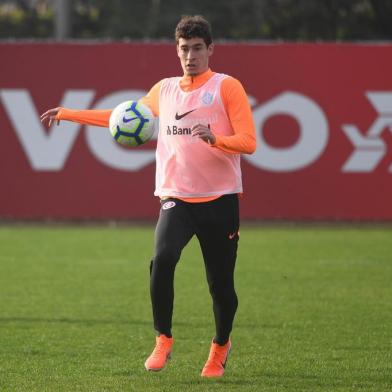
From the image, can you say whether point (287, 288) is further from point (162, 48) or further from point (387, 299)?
point (162, 48)

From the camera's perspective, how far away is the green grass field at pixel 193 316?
697 cm

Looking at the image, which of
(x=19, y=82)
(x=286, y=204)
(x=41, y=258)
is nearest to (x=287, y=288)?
(x=41, y=258)

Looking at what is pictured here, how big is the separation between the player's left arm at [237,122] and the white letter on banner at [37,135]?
1055 cm

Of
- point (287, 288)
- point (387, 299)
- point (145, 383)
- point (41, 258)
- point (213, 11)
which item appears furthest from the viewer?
point (213, 11)

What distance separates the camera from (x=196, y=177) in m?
6.79

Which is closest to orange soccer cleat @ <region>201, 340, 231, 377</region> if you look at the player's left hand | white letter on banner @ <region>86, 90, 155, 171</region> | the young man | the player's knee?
the young man

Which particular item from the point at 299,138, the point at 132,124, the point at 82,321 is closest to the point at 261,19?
the point at 299,138

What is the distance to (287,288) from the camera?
1144 cm

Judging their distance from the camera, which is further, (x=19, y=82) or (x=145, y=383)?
(x=19, y=82)

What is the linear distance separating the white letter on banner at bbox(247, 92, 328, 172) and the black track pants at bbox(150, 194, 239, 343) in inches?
410

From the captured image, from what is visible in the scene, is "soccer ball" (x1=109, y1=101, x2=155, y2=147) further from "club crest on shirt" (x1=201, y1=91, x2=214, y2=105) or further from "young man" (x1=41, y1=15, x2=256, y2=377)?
"club crest on shirt" (x1=201, y1=91, x2=214, y2=105)

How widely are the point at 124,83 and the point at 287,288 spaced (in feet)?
22.1

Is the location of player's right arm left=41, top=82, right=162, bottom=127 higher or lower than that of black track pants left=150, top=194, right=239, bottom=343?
higher

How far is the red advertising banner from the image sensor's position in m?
17.2
